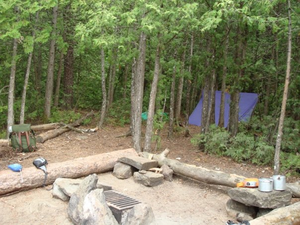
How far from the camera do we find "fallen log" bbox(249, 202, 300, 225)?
15.4 feet

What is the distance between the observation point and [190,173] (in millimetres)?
7277

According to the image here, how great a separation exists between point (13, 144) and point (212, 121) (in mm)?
6730

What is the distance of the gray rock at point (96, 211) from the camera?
4.72 meters

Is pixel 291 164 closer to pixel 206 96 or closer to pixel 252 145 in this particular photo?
pixel 252 145

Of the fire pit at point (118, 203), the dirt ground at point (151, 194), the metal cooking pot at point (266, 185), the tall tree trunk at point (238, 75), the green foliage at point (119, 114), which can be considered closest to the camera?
the fire pit at point (118, 203)

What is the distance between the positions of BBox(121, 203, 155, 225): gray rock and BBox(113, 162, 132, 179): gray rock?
2662mm

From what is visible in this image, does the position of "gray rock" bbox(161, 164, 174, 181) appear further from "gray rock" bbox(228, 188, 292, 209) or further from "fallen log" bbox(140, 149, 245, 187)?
"gray rock" bbox(228, 188, 292, 209)

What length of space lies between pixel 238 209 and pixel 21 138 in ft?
20.2

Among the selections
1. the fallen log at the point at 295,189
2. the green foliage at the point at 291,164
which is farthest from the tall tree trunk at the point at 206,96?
the fallen log at the point at 295,189

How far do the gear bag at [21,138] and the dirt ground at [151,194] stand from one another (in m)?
0.22

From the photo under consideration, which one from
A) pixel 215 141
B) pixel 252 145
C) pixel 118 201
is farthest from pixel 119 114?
pixel 118 201

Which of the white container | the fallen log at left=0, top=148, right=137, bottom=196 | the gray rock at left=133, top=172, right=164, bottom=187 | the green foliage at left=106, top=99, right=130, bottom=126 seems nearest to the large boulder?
the gray rock at left=133, top=172, right=164, bottom=187

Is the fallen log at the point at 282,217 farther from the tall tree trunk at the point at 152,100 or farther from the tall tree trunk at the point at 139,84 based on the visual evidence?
the tall tree trunk at the point at 139,84

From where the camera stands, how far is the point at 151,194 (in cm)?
678
